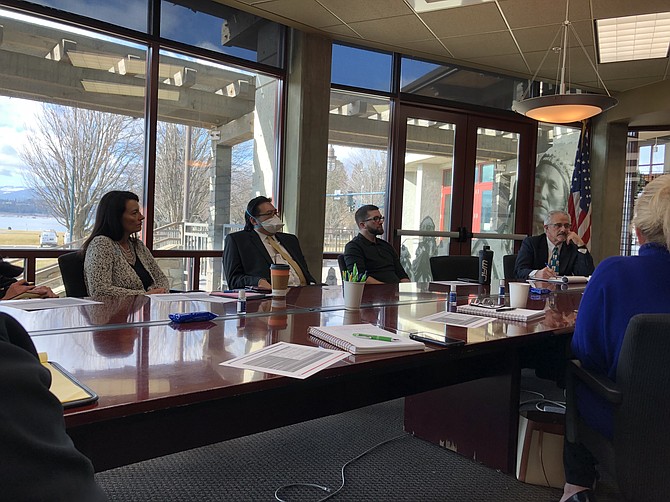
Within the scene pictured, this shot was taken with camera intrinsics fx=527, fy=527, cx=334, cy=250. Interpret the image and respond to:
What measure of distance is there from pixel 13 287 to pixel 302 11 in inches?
125

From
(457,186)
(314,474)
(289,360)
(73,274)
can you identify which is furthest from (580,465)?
(457,186)

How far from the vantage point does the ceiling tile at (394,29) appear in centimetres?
455

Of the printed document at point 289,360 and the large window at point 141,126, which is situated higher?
the large window at point 141,126

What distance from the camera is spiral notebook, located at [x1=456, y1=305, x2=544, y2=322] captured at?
2.13m

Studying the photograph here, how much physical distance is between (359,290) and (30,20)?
3.39 metres

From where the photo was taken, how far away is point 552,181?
271 inches

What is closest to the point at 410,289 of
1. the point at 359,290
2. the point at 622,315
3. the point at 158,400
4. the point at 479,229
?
the point at 359,290

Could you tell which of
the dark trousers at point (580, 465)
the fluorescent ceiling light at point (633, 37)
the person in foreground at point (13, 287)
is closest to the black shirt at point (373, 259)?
the person in foreground at point (13, 287)

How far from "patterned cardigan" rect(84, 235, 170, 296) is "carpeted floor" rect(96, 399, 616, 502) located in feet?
2.87

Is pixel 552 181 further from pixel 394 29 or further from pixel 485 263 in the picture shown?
pixel 485 263

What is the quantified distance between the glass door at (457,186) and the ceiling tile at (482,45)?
2.62 ft

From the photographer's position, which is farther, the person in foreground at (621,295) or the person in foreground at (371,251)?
the person in foreground at (371,251)

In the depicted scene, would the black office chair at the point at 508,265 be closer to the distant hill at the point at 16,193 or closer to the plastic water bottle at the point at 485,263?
the plastic water bottle at the point at 485,263

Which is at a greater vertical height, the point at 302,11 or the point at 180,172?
the point at 302,11
